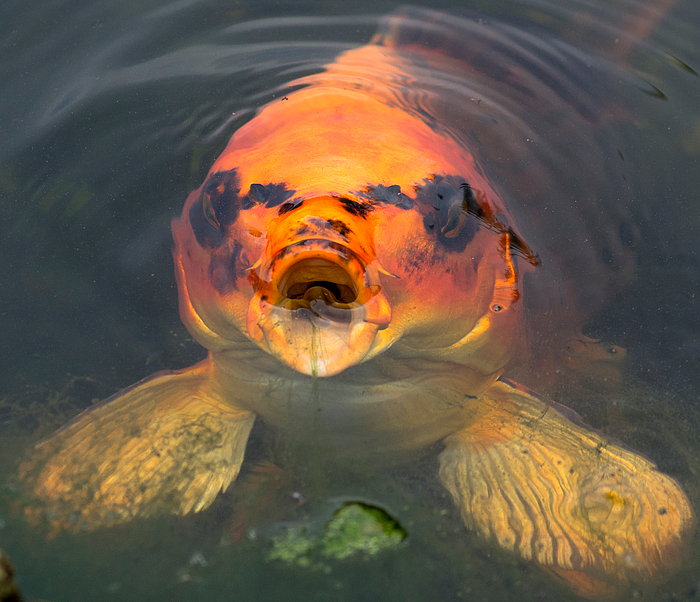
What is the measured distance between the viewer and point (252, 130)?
9.71ft

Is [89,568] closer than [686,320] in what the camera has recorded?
Yes

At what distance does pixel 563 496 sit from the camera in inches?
105

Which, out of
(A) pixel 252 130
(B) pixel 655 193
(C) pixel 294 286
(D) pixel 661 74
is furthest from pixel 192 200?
(D) pixel 661 74

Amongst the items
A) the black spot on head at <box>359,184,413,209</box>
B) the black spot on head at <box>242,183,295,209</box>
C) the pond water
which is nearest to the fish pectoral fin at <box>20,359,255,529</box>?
the pond water

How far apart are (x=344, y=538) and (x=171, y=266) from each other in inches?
62.8

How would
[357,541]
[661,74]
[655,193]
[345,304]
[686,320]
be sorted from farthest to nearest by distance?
[661,74]
[655,193]
[686,320]
[357,541]
[345,304]

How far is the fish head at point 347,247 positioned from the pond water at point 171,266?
16.6 inches

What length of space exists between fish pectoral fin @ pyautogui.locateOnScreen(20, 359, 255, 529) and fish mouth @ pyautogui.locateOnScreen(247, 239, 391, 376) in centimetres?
90

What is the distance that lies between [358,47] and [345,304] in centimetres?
233

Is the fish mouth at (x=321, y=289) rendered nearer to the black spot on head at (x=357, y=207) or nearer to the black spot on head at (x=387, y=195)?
the black spot on head at (x=357, y=207)

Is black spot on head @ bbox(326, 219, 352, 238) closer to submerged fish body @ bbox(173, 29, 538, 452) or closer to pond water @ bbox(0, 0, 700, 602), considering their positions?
submerged fish body @ bbox(173, 29, 538, 452)

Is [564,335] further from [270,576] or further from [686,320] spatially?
[270,576]

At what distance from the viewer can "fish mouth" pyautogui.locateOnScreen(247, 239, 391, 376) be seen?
199 cm

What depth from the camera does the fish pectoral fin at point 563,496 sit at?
2484mm
